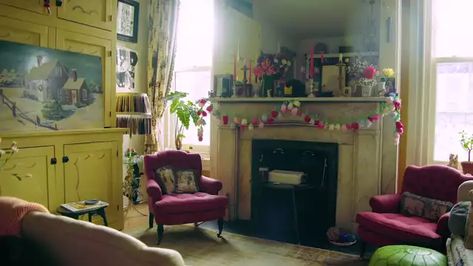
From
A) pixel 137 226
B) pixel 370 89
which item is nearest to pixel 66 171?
pixel 137 226

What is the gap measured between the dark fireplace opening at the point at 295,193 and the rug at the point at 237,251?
279mm

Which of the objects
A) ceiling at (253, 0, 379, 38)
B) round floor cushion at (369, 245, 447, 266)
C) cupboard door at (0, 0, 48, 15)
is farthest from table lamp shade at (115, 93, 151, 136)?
round floor cushion at (369, 245, 447, 266)

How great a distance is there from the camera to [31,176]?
3.31m

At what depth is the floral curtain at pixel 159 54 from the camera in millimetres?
5379

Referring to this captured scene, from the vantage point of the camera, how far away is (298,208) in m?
4.36

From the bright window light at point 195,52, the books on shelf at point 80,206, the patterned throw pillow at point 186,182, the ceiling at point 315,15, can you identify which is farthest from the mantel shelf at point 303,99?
the books on shelf at point 80,206

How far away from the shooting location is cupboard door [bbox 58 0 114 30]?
3.58 m

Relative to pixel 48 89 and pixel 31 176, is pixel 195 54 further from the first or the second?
pixel 31 176

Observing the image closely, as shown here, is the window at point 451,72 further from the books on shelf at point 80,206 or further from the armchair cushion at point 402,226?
the books on shelf at point 80,206

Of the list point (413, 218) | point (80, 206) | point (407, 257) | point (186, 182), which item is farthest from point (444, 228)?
point (80, 206)

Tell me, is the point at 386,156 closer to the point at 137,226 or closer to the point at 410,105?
the point at 410,105

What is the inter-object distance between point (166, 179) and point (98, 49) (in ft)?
4.86

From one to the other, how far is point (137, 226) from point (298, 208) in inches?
70.0

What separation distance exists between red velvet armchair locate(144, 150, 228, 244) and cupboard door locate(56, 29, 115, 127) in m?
0.70
